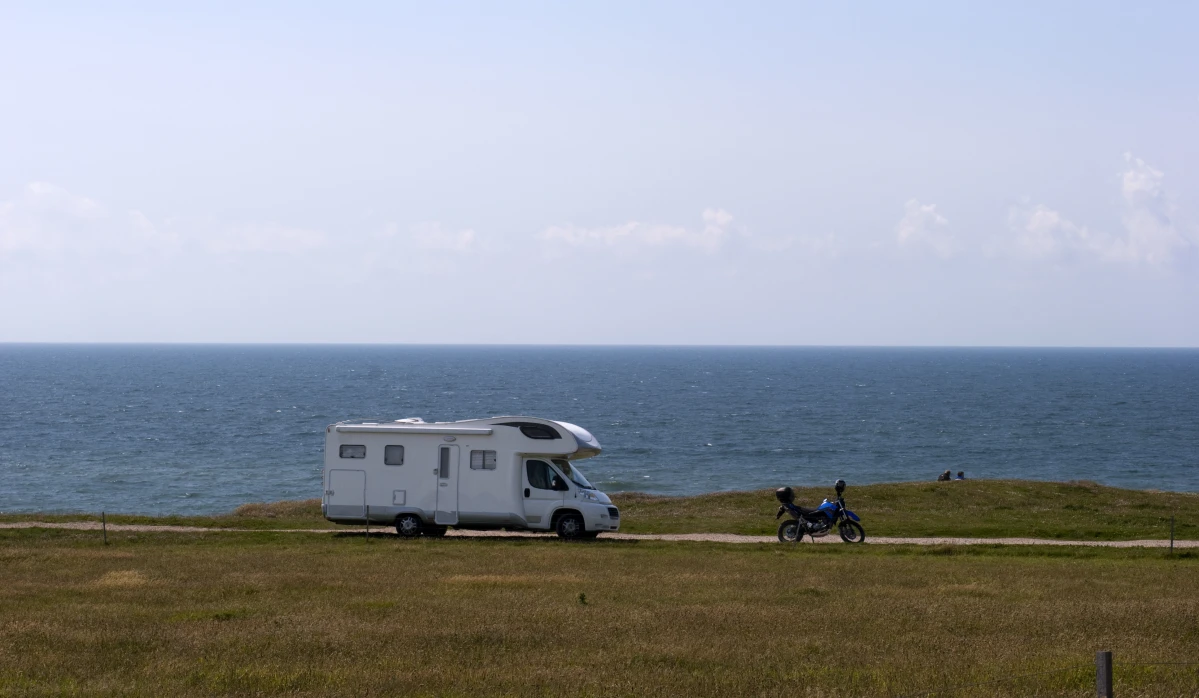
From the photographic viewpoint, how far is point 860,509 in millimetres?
36469

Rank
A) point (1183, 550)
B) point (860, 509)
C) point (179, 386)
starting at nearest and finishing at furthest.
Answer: point (1183, 550) < point (860, 509) < point (179, 386)

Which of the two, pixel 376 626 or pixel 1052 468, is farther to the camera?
pixel 1052 468

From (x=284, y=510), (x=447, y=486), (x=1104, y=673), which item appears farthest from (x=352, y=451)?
(x=1104, y=673)

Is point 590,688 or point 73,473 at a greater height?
point 590,688

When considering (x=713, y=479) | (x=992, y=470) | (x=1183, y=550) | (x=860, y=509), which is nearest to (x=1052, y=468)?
(x=992, y=470)

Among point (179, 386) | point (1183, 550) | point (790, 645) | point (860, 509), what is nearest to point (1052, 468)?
point (860, 509)

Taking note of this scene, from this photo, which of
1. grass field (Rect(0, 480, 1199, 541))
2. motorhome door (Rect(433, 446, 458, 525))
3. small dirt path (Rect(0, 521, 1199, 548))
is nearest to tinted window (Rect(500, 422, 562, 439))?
motorhome door (Rect(433, 446, 458, 525))

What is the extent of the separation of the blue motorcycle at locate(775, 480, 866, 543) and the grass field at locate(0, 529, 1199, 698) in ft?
10.6

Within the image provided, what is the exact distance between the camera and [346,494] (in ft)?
93.4

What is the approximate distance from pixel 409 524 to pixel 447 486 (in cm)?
131

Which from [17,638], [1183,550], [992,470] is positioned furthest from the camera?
[992,470]

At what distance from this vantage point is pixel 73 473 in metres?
63.0

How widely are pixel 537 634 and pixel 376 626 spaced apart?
81.8 inches

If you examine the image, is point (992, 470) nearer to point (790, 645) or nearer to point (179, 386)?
point (790, 645)
